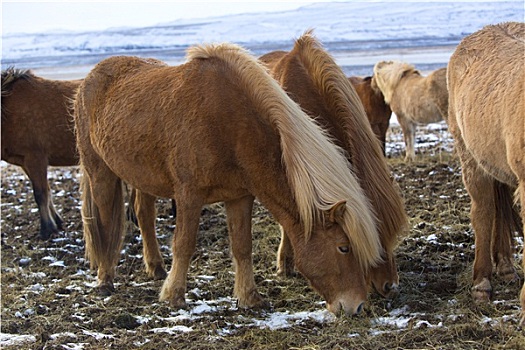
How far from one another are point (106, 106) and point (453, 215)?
3.47 metres

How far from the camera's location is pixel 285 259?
5660 millimetres

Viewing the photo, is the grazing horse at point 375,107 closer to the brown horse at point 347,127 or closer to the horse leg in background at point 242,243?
the brown horse at point 347,127

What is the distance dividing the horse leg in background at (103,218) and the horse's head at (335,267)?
7.06 ft

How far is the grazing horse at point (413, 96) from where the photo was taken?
12.0 meters

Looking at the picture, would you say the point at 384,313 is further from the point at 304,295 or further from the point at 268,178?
the point at 268,178

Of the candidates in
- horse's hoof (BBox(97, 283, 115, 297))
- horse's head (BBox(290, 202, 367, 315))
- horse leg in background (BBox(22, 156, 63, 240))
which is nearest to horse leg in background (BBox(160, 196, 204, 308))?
horse's hoof (BBox(97, 283, 115, 297))

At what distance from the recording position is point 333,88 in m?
5.06

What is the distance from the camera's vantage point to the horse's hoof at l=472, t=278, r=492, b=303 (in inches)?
179

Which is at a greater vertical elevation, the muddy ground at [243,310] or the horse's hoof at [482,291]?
the horse's hoof at [482,291]

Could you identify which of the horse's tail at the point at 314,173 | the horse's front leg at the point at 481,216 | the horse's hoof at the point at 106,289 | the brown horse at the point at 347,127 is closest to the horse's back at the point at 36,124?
the horse's hoof at the point at 106,289

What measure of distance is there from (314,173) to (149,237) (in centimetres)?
225

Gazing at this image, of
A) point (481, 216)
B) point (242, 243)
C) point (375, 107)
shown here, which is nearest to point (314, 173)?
point (242, 243)

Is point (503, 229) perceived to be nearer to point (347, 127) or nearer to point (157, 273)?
point (347, 127)

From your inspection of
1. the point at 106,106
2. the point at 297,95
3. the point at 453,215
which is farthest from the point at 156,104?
the point at 453,215
